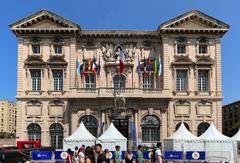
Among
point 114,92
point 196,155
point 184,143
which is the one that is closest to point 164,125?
point 114,92

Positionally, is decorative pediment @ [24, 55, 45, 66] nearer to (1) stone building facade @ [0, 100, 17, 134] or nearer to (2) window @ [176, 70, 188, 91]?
(2) window @ [176, 70, 188, 91]

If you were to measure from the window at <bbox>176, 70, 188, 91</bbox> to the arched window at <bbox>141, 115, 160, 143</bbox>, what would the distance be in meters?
4.64

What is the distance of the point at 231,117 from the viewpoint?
4397 inches

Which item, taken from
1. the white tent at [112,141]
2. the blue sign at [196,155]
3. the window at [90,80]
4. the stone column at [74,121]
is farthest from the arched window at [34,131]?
the blue sign at [196,155]

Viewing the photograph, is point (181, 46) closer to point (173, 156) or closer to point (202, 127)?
point (202, 127)

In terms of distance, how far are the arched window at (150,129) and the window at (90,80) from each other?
719 cm

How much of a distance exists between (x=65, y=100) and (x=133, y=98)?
24.5 ft

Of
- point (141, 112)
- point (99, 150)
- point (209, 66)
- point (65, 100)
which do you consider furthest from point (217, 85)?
point (99, 150)

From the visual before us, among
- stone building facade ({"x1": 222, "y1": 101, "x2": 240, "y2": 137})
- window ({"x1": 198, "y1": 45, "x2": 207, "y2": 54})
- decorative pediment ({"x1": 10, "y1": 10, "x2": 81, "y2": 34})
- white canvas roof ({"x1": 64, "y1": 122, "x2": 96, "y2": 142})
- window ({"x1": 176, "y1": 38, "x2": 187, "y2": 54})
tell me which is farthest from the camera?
stone building facade ({"x1": 222, "y1": 101, "x2": 240, "y2": 137})

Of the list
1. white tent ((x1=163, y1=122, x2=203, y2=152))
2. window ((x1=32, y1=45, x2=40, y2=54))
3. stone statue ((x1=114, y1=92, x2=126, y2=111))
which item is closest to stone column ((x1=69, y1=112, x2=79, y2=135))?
stone statue ((x1=114, y1=92, x2=126, y2=111))

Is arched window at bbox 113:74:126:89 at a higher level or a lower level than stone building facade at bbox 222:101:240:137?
higher

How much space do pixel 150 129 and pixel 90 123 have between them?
6579 millimetres

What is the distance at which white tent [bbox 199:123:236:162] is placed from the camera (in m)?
37.8

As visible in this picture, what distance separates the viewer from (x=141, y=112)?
173 ft
